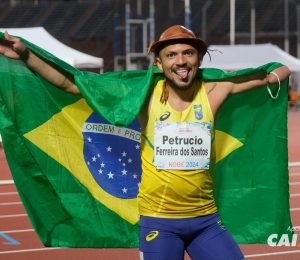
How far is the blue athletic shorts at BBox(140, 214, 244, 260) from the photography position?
3963 mm

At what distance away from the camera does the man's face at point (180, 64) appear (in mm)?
4004

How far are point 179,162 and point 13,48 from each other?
1202mm

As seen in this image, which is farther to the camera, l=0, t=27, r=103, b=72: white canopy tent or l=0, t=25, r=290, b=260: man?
l=0, t=27, r=103, b=72: white canopy tent

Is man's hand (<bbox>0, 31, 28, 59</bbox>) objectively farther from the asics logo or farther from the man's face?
the asics logo

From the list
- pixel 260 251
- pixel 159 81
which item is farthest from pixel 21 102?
pixel 260 251

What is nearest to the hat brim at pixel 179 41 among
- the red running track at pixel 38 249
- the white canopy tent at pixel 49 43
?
the red running track at pixel 38 249

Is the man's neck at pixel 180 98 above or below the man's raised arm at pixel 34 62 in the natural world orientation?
below

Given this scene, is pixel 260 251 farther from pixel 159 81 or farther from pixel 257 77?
pixel 159 81

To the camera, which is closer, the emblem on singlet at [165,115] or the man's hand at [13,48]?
the emblem on singlet at [165,115]

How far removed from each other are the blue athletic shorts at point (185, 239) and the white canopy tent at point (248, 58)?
25428 millimetres

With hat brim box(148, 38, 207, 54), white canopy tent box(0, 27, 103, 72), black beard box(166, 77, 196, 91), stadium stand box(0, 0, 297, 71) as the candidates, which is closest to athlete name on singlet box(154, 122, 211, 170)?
black beard box(166, 77, 196, 91)

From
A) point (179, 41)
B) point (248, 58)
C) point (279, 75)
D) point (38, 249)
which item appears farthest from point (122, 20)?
point (179, 41)

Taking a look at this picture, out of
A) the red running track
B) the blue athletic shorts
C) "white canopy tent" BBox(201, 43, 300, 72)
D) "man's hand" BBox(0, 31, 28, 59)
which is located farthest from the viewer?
"white canopy tent" BBox(201, 43, 300, 72)

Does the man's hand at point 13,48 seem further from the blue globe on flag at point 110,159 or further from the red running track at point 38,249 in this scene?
the red running track at point 38,249
